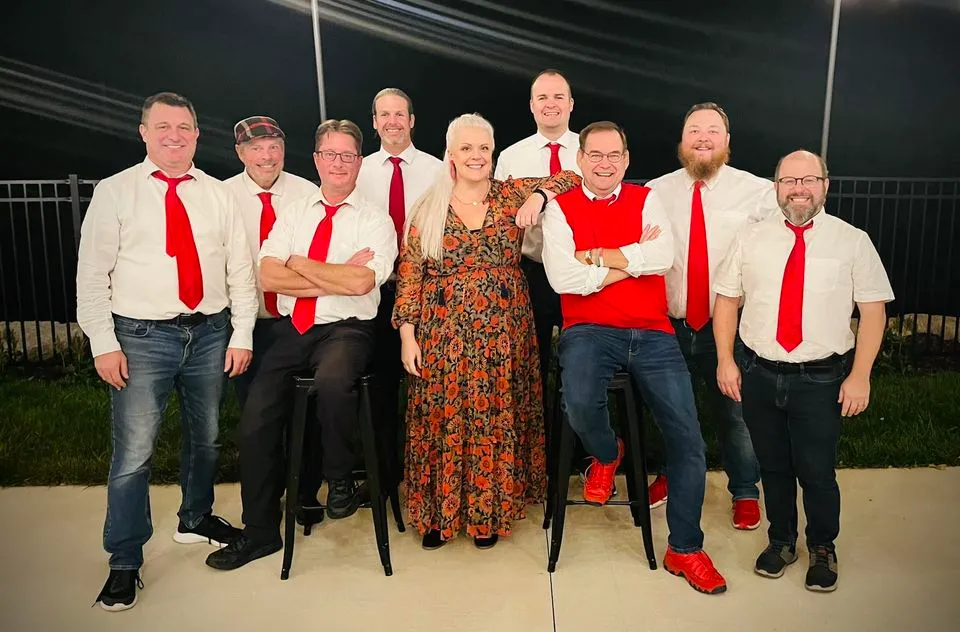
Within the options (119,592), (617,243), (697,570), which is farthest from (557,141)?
(119,592)

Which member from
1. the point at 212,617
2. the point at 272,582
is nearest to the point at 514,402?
the point at 272,582

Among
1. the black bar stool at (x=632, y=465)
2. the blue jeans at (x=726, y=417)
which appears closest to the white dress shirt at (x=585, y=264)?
the black bar stool at (x=632, y=465)

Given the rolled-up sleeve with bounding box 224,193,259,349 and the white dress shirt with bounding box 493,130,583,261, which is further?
the white dress shirt with bounding box 493,130,583,261

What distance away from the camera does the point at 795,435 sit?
2525 mm

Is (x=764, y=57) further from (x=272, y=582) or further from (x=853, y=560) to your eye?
(x=272, y=582)

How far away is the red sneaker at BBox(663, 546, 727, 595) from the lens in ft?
8.45

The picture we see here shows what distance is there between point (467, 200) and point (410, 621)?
1426mm

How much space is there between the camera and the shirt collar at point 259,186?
3043 mm

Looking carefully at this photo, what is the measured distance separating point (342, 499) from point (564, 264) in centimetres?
122

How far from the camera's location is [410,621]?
8.13ft

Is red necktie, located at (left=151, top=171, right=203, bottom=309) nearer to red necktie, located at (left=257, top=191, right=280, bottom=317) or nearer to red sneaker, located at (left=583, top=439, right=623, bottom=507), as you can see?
red necktie, located at (left=257, top=191, right=280, bottom=317)

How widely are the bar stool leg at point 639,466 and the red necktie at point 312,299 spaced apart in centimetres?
114

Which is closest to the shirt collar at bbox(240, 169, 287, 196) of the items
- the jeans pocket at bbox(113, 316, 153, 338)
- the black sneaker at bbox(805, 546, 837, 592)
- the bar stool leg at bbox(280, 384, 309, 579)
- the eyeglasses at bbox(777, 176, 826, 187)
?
the jeans pocket at bbox(113, 316, 153, 338)

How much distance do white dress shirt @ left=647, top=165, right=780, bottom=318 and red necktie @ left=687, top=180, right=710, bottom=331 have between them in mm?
13
